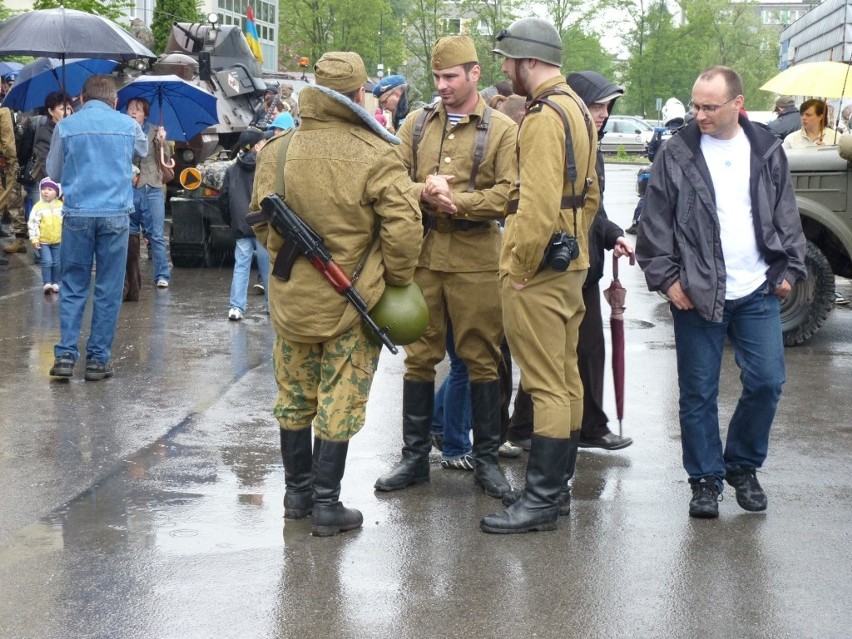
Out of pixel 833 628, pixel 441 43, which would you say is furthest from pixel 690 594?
pixel 441 43

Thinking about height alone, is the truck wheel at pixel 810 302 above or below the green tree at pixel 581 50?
below

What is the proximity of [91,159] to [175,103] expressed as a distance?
6016 mm

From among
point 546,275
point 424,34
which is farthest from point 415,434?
point 424,34

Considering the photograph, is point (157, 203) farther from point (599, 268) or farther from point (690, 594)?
point (690, 594)

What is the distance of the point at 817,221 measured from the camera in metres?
9.74

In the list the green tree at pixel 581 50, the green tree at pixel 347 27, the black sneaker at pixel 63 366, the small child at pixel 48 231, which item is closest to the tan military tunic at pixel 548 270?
the black sneaker at pixel 63 366

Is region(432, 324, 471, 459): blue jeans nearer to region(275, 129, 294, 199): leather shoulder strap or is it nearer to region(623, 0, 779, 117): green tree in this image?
region(275, 129, 294, 199): leather shoulder strap

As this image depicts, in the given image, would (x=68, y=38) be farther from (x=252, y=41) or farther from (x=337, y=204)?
(x=252, y=41)

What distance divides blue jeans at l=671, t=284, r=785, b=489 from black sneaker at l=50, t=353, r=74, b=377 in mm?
4265

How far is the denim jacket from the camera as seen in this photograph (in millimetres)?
8344

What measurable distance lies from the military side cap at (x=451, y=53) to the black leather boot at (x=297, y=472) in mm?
1740

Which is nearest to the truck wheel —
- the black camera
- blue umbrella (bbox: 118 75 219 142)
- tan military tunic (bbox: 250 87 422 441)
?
the black camera

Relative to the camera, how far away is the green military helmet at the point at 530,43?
542 cm

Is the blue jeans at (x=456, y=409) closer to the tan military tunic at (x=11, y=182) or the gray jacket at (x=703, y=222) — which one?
the gray jacket at (x=703, y=222)
